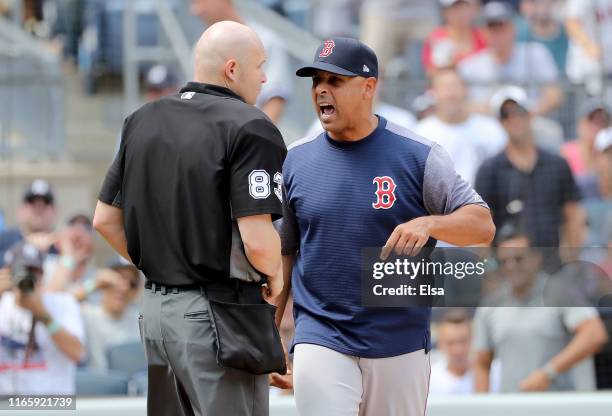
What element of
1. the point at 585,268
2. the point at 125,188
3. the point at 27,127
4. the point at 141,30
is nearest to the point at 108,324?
the point at 27,127

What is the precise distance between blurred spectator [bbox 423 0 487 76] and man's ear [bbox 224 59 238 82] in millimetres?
4722

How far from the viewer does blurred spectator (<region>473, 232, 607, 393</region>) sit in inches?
263

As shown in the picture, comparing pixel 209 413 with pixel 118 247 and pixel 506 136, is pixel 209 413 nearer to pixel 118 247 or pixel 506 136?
pixel 118 247

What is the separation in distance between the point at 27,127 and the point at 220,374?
15.5 ft

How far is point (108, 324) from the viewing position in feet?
23.3

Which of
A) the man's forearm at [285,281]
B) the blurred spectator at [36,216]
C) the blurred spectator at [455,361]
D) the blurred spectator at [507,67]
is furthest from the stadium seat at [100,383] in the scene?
the blurred spectator at [507,67]

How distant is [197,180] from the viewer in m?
3.75

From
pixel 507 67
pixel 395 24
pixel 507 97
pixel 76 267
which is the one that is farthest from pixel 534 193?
pixel 76 267

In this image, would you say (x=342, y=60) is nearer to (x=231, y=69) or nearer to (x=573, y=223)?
(x=231, y=69)

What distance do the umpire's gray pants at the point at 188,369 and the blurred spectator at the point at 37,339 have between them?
2.92 meters

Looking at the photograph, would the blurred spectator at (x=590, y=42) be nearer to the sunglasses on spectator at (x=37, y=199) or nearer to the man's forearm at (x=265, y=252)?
the sunglasses on spectator at (x=37, y=199)

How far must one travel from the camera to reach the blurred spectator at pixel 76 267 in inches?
287

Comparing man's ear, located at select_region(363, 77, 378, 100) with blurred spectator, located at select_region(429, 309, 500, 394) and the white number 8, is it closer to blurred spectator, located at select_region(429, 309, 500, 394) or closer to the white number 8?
the white number 8

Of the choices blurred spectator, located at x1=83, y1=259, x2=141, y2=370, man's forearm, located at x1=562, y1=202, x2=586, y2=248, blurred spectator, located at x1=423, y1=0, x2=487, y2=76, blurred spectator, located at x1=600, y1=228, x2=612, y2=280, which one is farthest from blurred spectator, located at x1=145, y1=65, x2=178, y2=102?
blurred spectator, located at x1=600, y1=228, x2=612, y2=280
